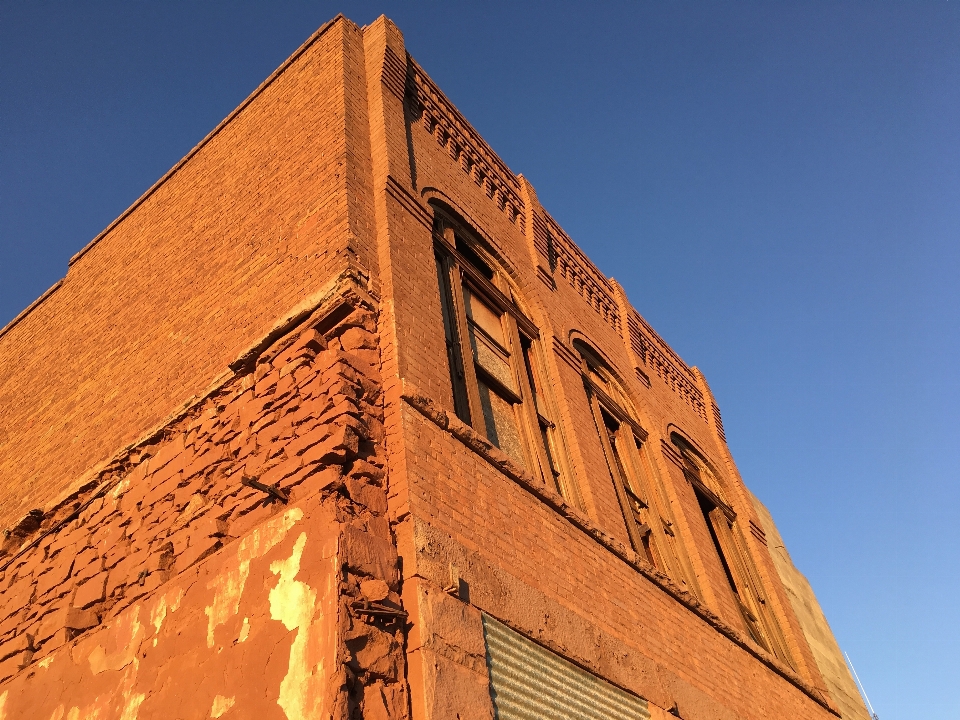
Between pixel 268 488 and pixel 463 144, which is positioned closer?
pixel 268 488

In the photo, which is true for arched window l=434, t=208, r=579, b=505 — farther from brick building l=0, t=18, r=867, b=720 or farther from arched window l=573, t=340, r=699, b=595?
arched window l=573, t=340, r=699, b=595

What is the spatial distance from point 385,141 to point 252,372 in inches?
114

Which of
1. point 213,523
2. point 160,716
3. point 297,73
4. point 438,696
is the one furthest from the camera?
point 297,73

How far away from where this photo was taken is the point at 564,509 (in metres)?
6.48

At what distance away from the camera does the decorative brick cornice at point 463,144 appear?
367 inches

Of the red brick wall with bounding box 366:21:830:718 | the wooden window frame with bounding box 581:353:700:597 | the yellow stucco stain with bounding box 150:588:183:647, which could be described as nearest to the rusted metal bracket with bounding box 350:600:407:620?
the red brick wall with bounding box 366:21:830:718

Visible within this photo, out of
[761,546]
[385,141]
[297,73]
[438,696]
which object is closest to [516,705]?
[438,696]

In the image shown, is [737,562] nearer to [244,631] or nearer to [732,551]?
[732,551]

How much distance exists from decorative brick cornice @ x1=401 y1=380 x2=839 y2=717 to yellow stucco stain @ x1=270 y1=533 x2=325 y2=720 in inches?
55.5

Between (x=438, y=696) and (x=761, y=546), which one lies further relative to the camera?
(x=761, y=546)

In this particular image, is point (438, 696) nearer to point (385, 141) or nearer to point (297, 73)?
point (385, 141)

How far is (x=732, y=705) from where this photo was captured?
7.74 meters

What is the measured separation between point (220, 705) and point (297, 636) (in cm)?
59

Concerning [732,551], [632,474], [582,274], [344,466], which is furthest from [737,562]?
[344,466]
